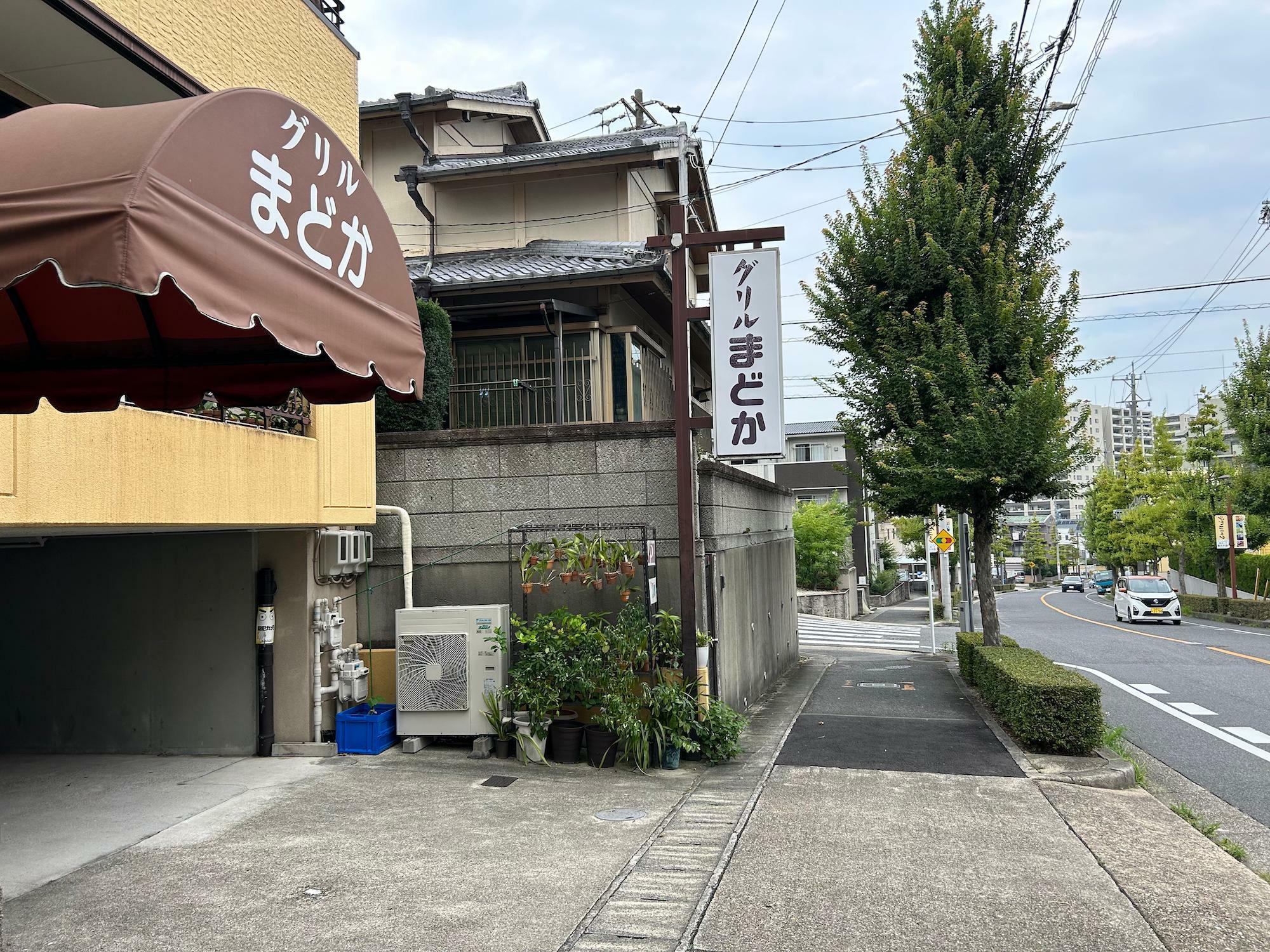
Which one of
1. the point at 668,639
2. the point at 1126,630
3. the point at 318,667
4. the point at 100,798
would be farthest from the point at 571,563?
the point at 1126,630

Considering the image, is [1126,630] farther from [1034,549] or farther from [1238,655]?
[1034,549]

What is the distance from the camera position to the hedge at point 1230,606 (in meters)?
31.2

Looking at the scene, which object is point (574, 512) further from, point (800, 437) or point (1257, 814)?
point (800, 437)

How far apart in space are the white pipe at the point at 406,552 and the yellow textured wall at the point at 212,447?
0.84 feet

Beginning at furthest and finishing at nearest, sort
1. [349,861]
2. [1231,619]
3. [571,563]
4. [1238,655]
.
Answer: [1231,619]
[1238,655]
[571,563]
[349,861]

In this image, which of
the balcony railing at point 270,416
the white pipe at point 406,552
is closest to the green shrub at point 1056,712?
the white pipe at point 406,552

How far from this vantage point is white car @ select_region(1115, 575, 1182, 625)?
31.8 metres

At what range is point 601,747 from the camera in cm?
879

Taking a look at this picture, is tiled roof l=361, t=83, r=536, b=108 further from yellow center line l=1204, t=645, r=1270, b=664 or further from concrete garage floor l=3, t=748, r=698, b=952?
yellow center line l=1204, t=645, r=1270, b=664

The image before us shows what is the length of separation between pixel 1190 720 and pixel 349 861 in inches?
461

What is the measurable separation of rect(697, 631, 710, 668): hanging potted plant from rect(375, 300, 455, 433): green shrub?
4360mm

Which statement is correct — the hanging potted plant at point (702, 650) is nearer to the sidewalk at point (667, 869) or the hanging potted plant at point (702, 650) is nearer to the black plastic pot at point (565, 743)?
the sidewalk at point (667, 869)

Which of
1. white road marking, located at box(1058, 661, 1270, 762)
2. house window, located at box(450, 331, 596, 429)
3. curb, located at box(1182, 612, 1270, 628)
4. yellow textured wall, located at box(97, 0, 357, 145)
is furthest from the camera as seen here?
curb, located at box(1182, 612, 1270, 628)

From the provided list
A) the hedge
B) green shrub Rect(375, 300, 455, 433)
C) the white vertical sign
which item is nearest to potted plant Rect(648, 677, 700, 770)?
the white vertical sign
